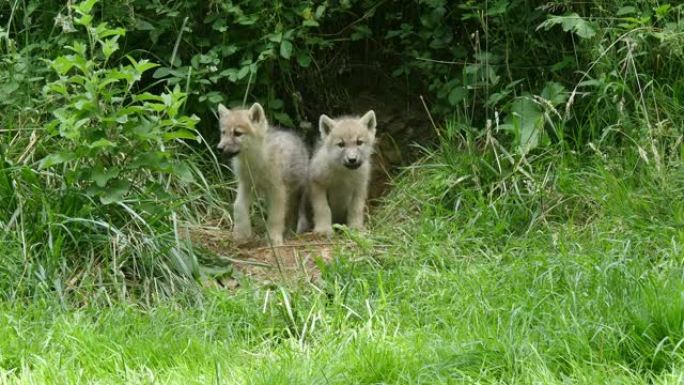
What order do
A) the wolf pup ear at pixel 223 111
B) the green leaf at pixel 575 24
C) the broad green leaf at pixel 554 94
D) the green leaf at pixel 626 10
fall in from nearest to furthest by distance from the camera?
1. the green leaf at pixel 575 24
2. the green leaf at pixel 626 10
3. the broad green leaf at pixel 554 94
4. the wolf pup ear at pixel 223 111

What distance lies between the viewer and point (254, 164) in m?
8.38

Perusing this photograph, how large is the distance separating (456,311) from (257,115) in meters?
3.08

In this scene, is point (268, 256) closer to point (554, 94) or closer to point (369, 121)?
point (369, 121)

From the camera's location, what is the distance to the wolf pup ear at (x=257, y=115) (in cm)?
830

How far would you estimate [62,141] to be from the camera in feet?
24.2

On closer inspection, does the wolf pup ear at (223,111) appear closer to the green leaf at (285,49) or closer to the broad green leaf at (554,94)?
the green leaf at (285,49)

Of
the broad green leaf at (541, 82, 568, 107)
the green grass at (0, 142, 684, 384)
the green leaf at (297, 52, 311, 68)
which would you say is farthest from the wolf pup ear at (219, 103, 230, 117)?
the broad green leaf at (541, 82, 568, 107)

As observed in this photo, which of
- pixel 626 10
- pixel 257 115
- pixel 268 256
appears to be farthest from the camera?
pixel 257 115

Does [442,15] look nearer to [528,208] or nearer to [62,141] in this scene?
[528,208]

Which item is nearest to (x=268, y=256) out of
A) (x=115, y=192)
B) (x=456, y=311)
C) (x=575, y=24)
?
(x=115, y=192)

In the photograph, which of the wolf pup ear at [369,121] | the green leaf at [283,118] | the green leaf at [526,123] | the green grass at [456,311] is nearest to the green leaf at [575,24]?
the green leaf at [526,123]

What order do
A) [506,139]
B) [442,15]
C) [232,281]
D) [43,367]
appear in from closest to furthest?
[43,367] → [232,281] → [506,139] → [442,15]

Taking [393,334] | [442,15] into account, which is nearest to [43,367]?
[393,334]

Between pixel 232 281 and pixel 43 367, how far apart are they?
79.5 inches
